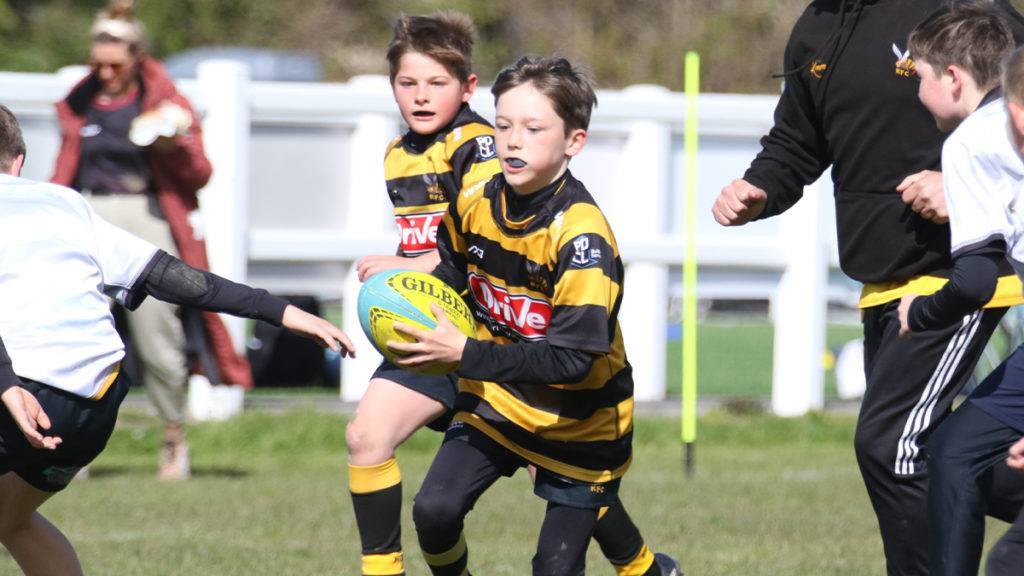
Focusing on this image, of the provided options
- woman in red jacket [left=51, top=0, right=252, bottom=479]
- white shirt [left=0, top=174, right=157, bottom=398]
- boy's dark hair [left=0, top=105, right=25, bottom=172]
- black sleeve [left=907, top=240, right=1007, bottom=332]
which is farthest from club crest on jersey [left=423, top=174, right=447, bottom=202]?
woman in red jacket [left=51, top=0, right=252, bottom=479]

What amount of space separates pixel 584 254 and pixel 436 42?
142 cm

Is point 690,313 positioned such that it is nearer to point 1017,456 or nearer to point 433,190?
point 433,190

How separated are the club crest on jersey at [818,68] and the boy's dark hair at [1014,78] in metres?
1.02

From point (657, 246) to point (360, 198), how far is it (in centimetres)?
205

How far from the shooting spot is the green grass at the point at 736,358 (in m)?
13.2

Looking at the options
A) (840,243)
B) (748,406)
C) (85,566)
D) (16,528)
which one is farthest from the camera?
(748,406)

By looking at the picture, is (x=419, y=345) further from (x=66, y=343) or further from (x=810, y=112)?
(x=810, y=112)

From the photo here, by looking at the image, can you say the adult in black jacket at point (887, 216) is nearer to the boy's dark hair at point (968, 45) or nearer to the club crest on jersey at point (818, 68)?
the club crest on jersey at point (818, 68)

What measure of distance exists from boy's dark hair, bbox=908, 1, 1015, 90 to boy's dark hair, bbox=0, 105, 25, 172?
8.39 ft

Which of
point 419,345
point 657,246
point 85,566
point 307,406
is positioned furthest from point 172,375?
point 419,345

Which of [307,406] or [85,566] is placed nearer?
[85,566]

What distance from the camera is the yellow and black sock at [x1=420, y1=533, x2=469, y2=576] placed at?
517 centimetres

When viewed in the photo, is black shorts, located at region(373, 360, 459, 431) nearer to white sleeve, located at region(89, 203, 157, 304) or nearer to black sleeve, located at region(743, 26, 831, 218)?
white sleeve, located at region(89, 203, 157, 304)

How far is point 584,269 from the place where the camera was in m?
4.59
